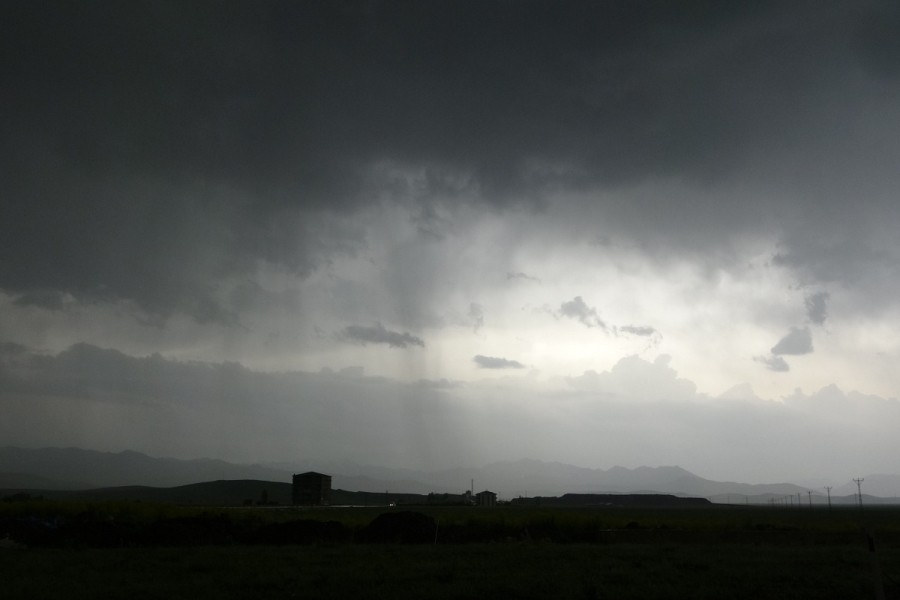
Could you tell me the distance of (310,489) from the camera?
10106 cm

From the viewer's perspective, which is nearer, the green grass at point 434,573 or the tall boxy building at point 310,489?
the green grass at point 434,573

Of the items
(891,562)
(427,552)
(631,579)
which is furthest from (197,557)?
(891,562)

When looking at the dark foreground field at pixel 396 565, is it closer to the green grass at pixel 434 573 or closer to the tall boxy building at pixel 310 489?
the green grass at pixel 434 573

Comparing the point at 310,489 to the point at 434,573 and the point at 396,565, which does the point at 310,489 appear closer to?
the point at 396,565

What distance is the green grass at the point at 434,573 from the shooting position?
1598 cm

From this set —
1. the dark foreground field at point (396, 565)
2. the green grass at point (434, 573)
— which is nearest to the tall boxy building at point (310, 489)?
the dark foreground field at point (396, 565)

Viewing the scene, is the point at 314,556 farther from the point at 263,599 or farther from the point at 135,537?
the point at 135,537

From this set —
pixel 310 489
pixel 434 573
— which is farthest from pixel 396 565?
pixel 310 489

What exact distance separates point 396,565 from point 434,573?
80.6 inches

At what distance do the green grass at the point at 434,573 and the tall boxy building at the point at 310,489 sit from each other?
79.3 meters

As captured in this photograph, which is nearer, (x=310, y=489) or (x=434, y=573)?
(x=434, y=573)

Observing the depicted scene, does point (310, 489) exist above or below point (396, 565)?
below

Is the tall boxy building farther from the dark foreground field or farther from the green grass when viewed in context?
the green grass

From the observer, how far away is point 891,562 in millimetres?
22141
